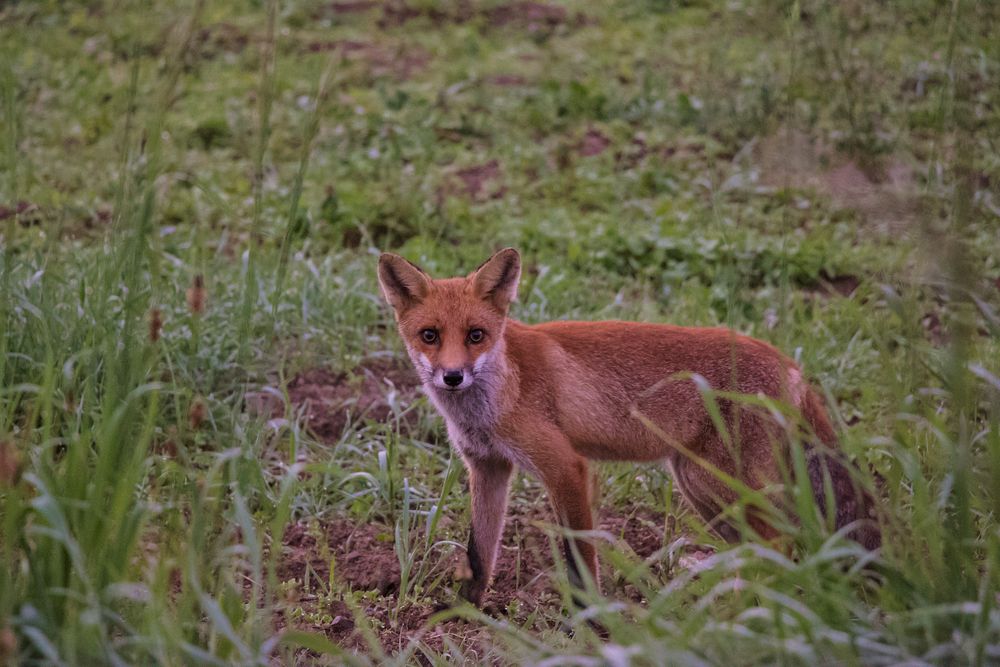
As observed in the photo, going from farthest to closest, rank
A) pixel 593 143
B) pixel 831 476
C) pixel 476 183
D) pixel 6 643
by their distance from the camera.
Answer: pixel 593 143 < pixel 476 183 < pixel 831 476 < pixel 6 643

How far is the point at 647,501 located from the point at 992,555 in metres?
2.33

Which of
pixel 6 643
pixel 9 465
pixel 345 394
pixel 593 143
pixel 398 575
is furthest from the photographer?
pixel 593 143

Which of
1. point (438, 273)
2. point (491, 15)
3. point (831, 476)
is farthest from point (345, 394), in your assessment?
point (491, 15)

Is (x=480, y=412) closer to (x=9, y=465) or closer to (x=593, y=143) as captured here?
(x=9, y=465)

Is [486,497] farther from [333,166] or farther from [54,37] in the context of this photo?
[54,37]

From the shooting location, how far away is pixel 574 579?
4.10 meters

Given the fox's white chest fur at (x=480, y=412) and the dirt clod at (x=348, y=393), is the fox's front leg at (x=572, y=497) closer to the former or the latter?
the fox's white chest fur at (x=480, y=412)

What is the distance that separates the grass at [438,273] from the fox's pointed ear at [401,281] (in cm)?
40

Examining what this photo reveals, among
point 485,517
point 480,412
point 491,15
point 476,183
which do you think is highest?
point 491,15

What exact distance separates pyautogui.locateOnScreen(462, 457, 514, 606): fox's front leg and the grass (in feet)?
0.43

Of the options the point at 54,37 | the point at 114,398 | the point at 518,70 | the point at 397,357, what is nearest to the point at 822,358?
the point at 397,357

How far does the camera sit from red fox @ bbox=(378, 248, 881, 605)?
4.11m

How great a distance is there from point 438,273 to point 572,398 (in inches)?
95.3

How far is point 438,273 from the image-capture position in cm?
663
